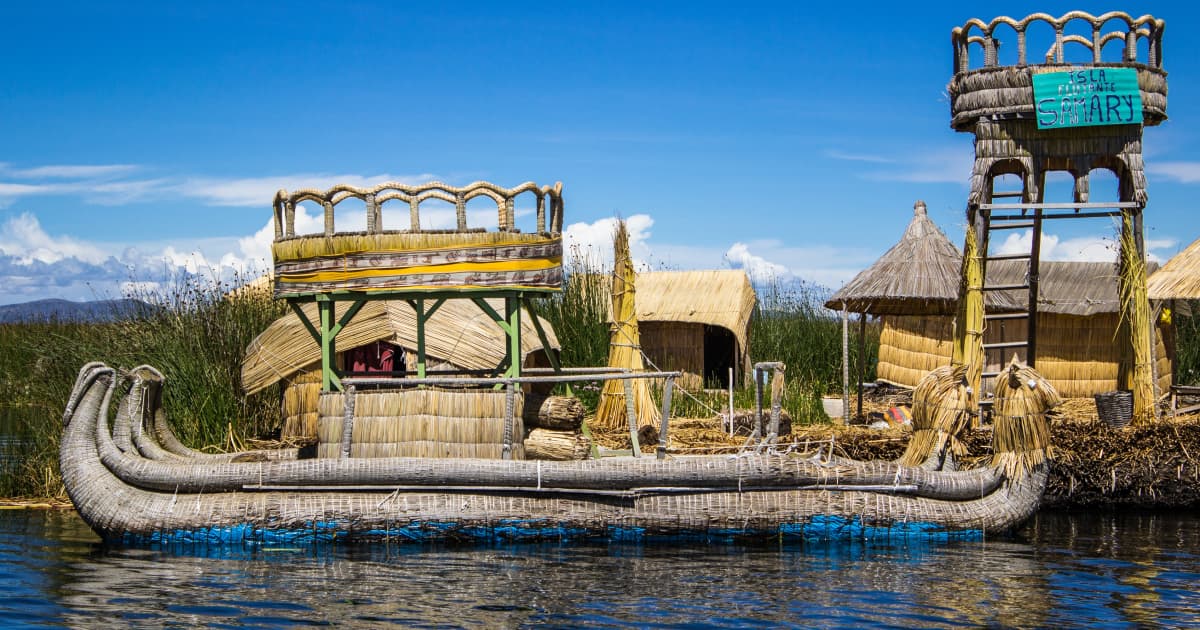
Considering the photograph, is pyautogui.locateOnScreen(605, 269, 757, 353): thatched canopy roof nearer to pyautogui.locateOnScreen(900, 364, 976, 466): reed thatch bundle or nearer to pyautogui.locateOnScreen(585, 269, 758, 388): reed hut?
pyautogui.locateOnScreen(585, 269, 758, 388): reed hut

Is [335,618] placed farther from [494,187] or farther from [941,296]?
[941,296]

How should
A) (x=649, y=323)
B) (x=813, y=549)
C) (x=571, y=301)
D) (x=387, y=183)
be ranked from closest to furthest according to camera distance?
(x=813, y=549)
(x=387, y=183)
(x=571, y=301)
(x=649, y=323)

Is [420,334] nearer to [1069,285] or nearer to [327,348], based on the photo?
[327,348]

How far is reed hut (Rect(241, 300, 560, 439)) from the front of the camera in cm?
1527

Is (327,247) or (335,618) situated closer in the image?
(335,618)

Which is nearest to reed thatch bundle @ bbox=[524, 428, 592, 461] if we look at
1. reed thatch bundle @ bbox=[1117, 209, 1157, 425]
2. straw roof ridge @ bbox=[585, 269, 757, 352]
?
reed thatch bundle @ bbox=[1117, 209, 1157, 425]

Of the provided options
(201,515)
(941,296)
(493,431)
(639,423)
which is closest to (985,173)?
(941,296)

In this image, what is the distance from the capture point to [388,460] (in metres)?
10.9

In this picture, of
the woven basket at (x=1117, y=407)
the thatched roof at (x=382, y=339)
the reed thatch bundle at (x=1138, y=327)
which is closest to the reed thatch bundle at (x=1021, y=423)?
the woven basket at (x=1117, y=407)

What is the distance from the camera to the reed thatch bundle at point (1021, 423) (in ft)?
37.1

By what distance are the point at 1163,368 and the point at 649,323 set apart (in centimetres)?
828

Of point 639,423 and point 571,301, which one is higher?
point 571,301

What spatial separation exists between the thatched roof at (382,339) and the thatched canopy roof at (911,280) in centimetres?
473

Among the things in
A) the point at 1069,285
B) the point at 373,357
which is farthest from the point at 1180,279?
the point at 373,357
